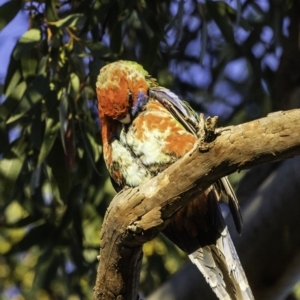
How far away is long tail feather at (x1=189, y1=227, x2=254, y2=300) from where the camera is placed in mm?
2156

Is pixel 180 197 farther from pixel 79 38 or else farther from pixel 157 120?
pixel 79 38

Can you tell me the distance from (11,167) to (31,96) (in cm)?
30

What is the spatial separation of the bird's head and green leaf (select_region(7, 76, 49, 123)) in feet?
1.43

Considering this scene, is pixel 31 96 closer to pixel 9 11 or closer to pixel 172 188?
pixel 9 11

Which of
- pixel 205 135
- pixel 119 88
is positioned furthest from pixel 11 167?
pixel 205 135

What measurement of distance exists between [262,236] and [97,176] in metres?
0.73

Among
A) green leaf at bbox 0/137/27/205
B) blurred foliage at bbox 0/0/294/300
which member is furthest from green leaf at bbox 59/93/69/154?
green leaf at bbox 0/137/27/205

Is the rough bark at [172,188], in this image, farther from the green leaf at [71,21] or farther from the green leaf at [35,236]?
the green leaf at [35,236]

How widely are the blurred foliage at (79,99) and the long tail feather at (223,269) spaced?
25.8 inches

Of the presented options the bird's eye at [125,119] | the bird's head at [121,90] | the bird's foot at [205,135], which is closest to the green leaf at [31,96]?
the bird's head at [121,90]

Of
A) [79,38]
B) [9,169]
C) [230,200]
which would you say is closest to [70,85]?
[79,38]

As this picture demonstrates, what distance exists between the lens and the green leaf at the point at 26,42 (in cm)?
284

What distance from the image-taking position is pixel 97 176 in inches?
131

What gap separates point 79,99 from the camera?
3.00 meters
